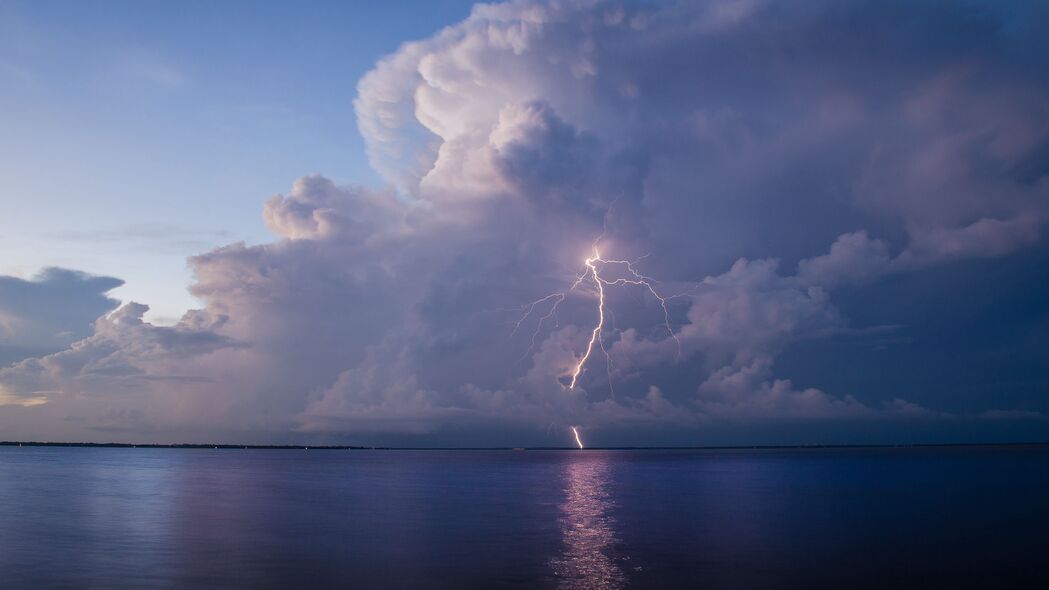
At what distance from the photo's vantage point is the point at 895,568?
30.8m

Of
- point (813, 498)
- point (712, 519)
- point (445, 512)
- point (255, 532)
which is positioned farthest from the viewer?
point (813, 498)

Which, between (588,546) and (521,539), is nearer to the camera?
(588,546)

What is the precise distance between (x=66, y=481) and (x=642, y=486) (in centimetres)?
6861

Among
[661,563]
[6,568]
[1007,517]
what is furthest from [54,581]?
[1007,517]

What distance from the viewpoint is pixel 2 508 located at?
2106 inches

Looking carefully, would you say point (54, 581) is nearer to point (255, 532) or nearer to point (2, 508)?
point (255, 532)

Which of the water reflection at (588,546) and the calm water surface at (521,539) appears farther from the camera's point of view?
the calm water surface at (521,539)

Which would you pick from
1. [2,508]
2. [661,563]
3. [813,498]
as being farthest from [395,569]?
[813,498]

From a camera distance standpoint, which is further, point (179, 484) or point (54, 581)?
point (179, 484)

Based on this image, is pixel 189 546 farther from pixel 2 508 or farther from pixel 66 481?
pixel 66 481

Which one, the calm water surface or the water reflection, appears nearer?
the water reflection

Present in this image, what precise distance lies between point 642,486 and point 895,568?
54041 millimetres

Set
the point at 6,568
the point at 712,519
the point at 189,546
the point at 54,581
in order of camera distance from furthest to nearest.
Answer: the point at 712,519
the point at 189,546
the point at 6,568
the point at 54,581

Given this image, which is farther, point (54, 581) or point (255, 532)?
point (255, 532)
